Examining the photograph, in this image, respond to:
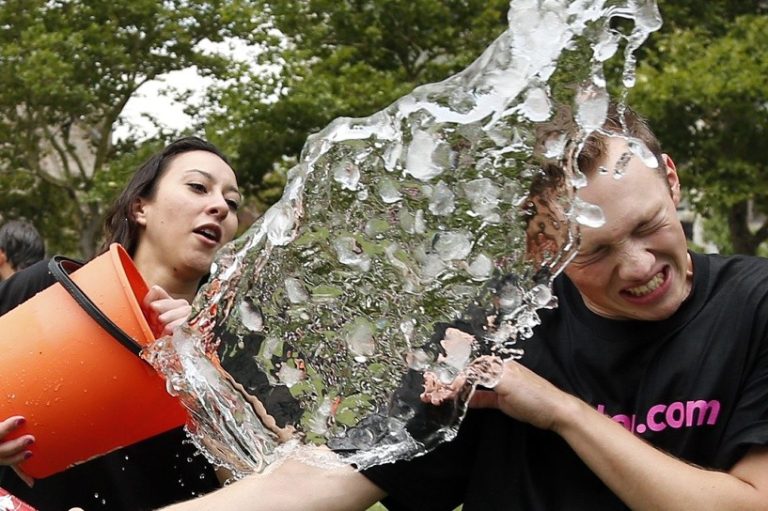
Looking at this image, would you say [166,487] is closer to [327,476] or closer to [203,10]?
[327,476]

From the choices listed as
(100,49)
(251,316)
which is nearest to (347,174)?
(251,316)

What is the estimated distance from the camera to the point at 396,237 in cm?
167

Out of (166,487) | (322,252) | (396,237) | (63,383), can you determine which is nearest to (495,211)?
(396,237)

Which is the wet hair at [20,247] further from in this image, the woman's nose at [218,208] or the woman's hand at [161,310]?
the woman's hand at [161,310]

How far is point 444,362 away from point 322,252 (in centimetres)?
26

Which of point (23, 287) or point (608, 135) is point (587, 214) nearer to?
point (608, 135)

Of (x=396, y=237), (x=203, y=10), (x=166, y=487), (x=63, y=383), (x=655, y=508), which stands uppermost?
(x=203, y=10)

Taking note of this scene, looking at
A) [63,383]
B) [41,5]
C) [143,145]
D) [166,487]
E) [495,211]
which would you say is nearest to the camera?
[495,211]

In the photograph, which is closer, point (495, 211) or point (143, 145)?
point (495, 211)

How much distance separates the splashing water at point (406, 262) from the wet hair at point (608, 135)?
47mm

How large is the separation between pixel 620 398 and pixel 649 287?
189mm

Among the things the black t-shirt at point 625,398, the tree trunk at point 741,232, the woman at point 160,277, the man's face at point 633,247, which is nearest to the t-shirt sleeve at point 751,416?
the black t-shirt at point 625,398

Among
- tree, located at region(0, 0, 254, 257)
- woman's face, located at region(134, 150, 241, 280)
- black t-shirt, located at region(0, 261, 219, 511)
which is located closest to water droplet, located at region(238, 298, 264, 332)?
black t-shirt, located at region(0, 261, 219, 511)

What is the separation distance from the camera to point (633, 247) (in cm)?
172
